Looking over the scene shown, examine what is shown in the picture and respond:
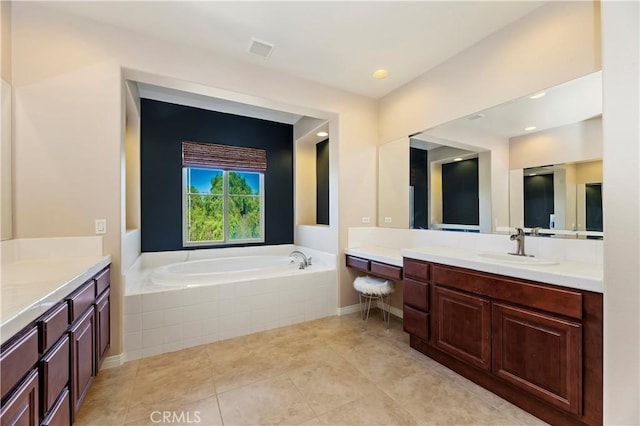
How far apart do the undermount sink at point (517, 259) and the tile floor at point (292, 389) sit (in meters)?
0.92

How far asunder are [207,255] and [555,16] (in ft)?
14.4

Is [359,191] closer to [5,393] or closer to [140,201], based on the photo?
[140,201]

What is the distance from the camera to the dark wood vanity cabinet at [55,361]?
92 cm

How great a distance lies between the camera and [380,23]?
2.17 metres

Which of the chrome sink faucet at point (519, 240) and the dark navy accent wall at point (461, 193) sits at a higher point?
the dark navy accent wall at point (461, 193)

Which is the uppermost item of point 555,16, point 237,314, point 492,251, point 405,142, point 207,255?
point 555,16

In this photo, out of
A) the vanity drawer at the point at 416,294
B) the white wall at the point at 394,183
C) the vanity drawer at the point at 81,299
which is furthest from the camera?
the white wall at the point at 394,183

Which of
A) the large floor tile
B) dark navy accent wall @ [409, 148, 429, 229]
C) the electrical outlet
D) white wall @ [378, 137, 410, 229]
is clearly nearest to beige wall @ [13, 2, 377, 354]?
the electrical outlet

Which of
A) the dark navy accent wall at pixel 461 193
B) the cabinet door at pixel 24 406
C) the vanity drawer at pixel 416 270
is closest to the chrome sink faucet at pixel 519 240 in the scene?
the dark navy accent wall at pixel 461 193

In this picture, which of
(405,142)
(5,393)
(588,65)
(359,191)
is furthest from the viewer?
(359,191)

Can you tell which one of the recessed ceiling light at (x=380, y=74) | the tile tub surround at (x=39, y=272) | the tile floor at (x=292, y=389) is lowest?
the tile floor at (x=292, y=389)

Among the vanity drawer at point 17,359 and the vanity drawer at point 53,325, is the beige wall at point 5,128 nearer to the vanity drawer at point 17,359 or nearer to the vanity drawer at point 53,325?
the vanity drawer at point 53,325

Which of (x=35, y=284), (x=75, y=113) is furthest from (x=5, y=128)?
(x=35, y=284)

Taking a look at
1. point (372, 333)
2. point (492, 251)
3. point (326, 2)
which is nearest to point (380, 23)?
point (326, 2)
